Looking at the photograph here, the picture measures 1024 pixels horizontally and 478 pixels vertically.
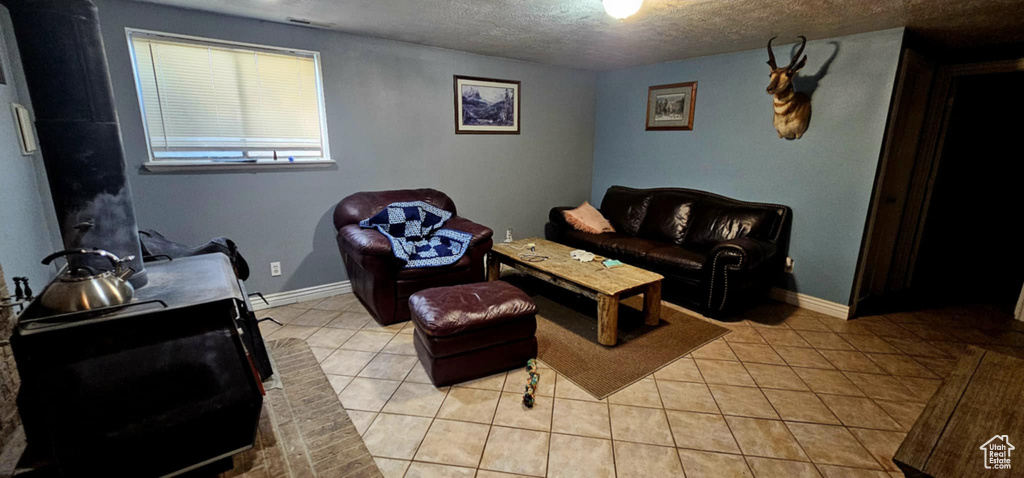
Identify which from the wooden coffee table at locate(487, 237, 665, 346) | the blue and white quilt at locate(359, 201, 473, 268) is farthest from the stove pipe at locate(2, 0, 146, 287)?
the wooden coffee table at locate(487, 237, 665, 346)

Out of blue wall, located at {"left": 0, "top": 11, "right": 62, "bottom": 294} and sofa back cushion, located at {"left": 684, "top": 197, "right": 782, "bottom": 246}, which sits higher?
blue wall, located at {"left": 0, "top": 11, "right": 62, "bottom": 294}

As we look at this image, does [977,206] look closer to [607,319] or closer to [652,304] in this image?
[652,304]

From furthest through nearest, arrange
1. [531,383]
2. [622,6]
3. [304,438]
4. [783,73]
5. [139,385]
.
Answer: [783,73]
[531,383]
[622,6]
[304,438]
[139,385]

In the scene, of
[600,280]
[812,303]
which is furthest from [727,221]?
[600,280]

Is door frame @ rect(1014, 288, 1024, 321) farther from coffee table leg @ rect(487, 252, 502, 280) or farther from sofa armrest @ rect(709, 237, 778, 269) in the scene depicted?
coffee table leg @ rect(487, 252, 502, 280)

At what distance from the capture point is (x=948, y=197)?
3887 millimetres

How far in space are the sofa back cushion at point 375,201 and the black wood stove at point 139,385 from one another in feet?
5.73

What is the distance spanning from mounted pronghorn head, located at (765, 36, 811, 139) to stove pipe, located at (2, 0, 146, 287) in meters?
3.77

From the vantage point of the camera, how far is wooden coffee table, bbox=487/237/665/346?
104 inches

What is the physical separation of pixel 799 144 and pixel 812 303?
4.19ft

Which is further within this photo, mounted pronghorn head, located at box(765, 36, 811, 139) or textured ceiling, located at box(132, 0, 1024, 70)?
mounted pronghorn head, located at box(765, 36, 811, 139)

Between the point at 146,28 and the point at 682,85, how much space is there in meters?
4.15

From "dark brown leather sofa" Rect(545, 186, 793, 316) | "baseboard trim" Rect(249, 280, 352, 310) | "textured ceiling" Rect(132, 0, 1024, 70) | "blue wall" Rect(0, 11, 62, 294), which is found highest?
"textured ceiling" Rect(132, 0, 1024, 70)

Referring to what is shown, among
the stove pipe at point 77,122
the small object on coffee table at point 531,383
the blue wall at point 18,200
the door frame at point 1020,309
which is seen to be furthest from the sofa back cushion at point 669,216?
the blue wall at point 18,200
